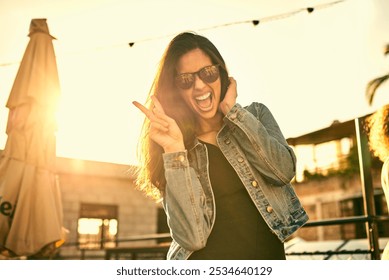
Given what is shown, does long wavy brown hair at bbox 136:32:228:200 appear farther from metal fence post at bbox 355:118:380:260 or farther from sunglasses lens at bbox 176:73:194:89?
metal fence post at bbox 355:118:380:260

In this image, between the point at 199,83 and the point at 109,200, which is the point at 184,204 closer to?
the point at 199,83

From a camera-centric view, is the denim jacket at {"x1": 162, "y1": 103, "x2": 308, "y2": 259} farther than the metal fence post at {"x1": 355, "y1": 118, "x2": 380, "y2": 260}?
No

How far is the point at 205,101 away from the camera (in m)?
1.60

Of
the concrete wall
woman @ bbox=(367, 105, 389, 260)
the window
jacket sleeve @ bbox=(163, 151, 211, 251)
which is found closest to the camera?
jacket sleeve @ bbox=(163, 151, 211, 251)

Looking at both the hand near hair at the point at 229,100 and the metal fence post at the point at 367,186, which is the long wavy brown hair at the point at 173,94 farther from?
the metal fence post at the point at 367,186

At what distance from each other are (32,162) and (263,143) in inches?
50.7

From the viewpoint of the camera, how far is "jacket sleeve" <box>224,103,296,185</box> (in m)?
1.39

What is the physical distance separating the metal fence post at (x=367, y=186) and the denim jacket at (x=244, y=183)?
0.81m

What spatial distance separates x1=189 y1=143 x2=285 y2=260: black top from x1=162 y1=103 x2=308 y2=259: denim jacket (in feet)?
0.07

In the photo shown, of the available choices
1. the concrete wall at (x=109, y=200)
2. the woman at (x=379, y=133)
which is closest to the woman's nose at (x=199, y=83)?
the woman at (x=379, y=133)

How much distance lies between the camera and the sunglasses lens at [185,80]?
5.28 ft

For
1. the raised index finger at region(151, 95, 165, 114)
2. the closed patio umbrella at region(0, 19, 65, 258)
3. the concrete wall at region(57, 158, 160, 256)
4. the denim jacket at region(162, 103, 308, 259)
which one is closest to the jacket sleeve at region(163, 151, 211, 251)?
the denim jacket at region(162, 103, 308, 259)
